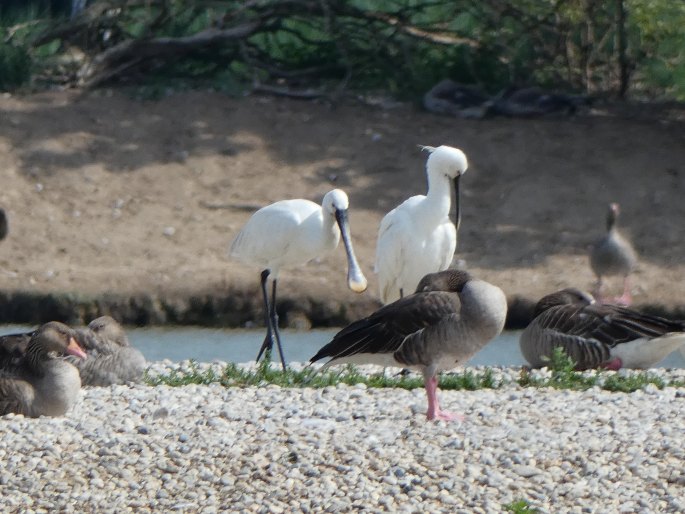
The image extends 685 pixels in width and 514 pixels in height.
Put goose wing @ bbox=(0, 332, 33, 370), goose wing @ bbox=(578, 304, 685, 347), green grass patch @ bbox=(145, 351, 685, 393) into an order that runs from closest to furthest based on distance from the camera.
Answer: goose wing @ bbox=(0, 332, 33, 370)
green grass patch @ bbox=(145, 351, 685, 393)
goose wing @ bbox=(578, 304, 685, 347)

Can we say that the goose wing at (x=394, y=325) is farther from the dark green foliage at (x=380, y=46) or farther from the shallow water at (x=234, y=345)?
the dark green foliage at (x=380, y=46)

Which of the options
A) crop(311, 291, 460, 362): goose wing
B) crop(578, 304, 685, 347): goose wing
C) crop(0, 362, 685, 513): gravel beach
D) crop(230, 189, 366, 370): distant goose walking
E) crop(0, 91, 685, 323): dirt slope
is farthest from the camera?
crop(0, 91, 685, 323): dirt slope

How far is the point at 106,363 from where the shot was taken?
8.71m

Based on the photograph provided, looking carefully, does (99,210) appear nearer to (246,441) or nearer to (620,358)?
(620,358)

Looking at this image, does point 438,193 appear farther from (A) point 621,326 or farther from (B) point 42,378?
(B) point 42,378

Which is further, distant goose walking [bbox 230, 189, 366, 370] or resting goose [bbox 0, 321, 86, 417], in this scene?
distant goose walking [bbox 230, 189, 366, 370]

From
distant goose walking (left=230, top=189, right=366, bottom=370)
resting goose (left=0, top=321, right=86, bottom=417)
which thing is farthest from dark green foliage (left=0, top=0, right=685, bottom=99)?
resting goose (left=0, top=321, right=86, bottom=417)

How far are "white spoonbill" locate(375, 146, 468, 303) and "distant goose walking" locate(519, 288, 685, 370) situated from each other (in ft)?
2.91

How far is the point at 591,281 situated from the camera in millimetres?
14398

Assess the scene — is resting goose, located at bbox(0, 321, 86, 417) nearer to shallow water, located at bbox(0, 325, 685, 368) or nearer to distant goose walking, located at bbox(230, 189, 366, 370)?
distant goose walking, located at bbox(230, 189, 366, 370)

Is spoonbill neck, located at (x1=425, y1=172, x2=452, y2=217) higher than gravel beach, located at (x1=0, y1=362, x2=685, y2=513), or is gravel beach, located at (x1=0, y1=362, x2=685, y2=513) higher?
spoonbill neck, located at (x1=425, y1=172, x2=452, y2=217)

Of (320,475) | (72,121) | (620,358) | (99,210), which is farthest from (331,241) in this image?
(72,121)

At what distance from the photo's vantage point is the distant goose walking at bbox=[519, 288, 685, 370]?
9383 millimetres

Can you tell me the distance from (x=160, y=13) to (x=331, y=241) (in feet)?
30.5
